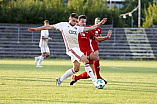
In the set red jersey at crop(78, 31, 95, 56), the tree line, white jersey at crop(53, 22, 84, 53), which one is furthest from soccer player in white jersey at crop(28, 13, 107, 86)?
the tree line

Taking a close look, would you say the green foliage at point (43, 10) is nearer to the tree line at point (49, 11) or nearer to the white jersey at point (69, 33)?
the tree line at point (49, 11)

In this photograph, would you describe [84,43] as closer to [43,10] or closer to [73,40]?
[73,40]

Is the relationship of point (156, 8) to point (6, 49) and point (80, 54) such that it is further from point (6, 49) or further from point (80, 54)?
point (80, 54)

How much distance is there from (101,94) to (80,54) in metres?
1.67

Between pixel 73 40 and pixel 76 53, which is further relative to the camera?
pixel 73 40

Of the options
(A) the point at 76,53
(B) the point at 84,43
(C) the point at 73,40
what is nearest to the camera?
(A) the point at 76,53

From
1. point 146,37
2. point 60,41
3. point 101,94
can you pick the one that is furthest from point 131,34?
point 101,94

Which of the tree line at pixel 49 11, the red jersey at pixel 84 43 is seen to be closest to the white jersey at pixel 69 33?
the red jersey at pixel 84 43

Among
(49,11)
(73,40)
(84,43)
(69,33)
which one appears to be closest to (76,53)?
(73,40)

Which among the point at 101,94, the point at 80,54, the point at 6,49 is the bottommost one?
the point at 6,49

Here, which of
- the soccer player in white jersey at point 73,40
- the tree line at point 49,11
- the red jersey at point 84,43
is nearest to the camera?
the soccer player in white jersey at point 73,40

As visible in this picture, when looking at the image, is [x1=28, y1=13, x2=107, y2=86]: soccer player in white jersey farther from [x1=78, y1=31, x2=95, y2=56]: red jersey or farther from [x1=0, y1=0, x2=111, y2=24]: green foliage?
[x1=0, y1=0, x2=111, y2=24]: green foliage

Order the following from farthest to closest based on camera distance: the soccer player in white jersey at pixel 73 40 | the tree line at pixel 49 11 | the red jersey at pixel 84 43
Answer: the tree line at pixel 49 11 < the red jersey at pixel 84 43 < the soccer player in white jersey at pixel 73 40

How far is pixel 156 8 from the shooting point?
43125 millimetres
